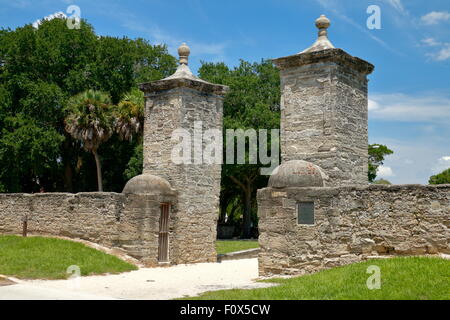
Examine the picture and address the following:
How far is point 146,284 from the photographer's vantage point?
1065 cm

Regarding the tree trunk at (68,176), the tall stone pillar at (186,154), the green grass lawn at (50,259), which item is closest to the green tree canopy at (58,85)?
the tree trunk at (68,176)

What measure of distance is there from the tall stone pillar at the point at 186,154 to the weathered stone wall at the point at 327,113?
3.79 meters

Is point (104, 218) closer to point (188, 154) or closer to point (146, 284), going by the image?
point (188, 154)

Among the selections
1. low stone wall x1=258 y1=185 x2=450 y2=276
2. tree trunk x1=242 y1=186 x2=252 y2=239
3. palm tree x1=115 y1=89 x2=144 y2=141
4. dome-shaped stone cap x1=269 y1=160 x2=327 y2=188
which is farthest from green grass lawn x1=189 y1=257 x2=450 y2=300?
tree trunk x1=242 y1=186 x2=252 y2=239

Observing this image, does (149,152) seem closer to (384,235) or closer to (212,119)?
(212,119)

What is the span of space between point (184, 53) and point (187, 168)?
158 inches

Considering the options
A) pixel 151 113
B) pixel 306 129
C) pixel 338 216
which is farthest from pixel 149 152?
pixel 338 216

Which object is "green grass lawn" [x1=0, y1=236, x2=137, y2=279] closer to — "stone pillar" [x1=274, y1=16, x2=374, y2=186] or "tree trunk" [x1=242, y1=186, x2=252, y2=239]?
"stone pillar" [x1=274, y1=16, x2=374, y2=186]

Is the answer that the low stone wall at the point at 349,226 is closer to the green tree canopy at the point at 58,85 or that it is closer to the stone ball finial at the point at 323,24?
the stone ball finial at the point at 323,24

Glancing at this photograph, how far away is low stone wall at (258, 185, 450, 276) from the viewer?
9477mm

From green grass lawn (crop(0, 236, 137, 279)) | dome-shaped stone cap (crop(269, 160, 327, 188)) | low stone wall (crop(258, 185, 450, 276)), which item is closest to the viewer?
low stone wall (crop(258, 185, 450, 276))

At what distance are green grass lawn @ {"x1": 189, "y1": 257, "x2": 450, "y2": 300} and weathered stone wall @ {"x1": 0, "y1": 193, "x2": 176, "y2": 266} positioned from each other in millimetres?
5655
